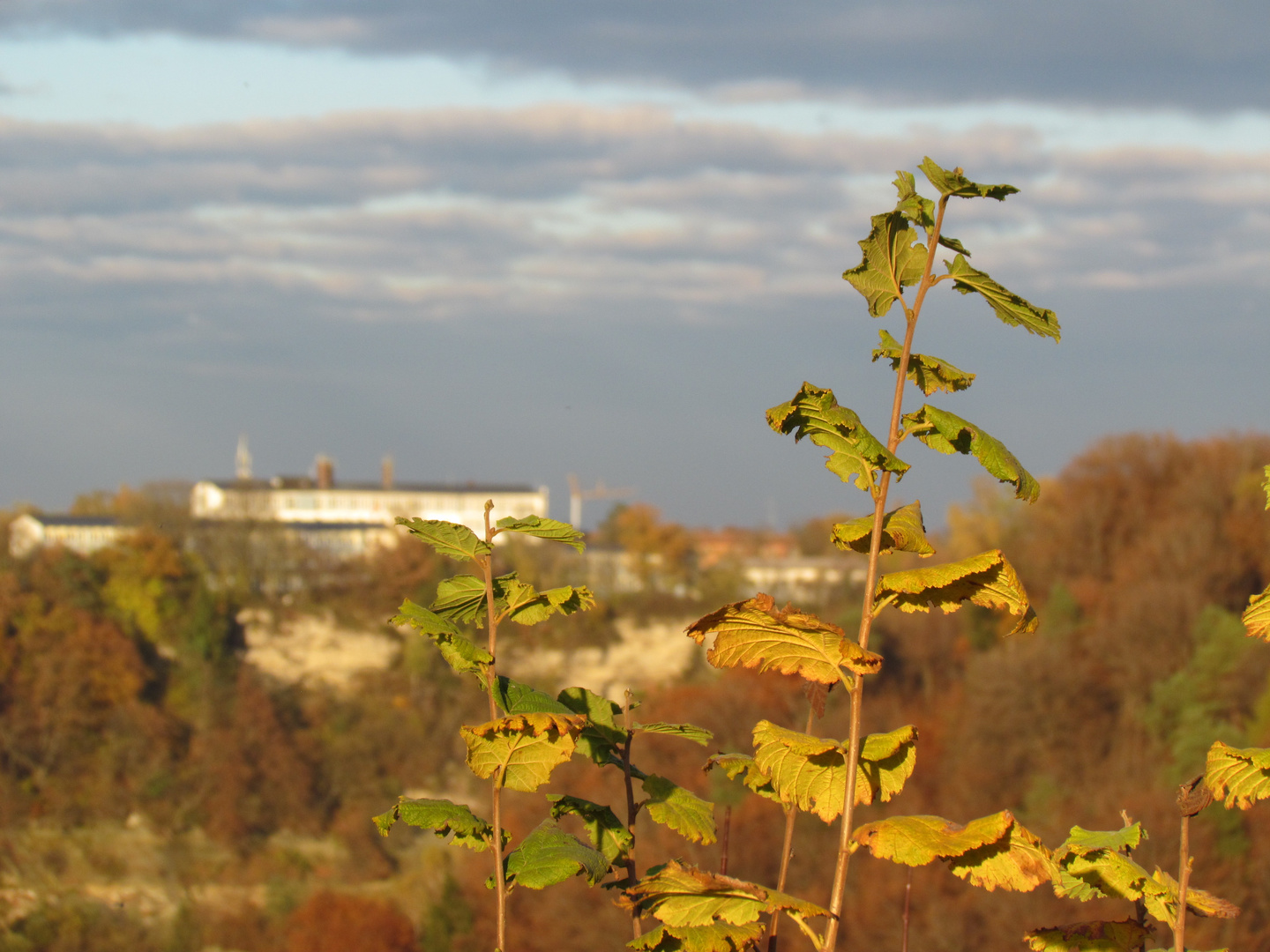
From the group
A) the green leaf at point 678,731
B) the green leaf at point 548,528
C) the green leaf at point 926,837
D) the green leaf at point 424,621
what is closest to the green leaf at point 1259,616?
the green leaf at point 926,837

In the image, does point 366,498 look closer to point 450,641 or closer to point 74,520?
point 74,520

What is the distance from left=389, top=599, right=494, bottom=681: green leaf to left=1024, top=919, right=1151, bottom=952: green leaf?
1.36 metres

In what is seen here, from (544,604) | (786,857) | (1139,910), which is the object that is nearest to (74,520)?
(544,604)

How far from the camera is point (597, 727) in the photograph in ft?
10.1

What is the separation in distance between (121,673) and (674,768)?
3105 cm

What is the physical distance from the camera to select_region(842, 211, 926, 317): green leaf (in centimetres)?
253

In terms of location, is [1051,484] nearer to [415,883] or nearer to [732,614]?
[415,883]

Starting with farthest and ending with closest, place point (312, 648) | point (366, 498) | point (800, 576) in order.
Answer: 1. point (366, 498)
2. point (800, 576)
3. point (312, 648)

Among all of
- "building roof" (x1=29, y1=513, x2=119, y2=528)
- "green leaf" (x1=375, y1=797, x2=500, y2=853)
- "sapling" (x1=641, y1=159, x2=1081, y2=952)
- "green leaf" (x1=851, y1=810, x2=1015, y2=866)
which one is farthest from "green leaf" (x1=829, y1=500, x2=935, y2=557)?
"building roof" (x1=29, y1=513, x2=119, y2=528)

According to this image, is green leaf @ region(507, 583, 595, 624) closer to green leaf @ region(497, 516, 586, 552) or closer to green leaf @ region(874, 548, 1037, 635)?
green leaf @ region(497, 516, 586, 552)

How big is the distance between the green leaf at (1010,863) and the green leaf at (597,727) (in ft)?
2.65

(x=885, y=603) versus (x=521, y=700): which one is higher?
Result: (x=885, y=603)

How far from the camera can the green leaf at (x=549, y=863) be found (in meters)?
2.74

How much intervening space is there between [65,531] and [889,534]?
3160 inches
